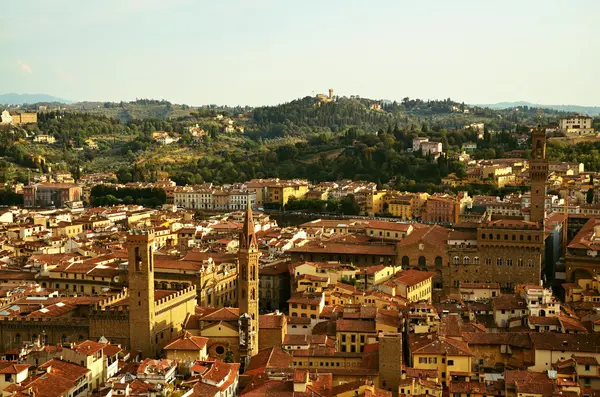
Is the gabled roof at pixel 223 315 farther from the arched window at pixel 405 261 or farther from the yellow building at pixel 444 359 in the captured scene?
the arched window at pixel 405 261

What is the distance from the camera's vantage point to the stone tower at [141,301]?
22594 millimetres

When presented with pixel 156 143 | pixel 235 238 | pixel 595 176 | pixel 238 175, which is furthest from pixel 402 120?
pixel 235 238

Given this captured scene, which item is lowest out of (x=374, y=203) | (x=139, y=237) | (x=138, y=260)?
(x=374, y=203)

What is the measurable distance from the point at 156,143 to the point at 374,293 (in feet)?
264

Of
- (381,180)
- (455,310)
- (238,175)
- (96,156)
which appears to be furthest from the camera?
(96,156)

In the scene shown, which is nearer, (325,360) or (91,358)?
(91,358)

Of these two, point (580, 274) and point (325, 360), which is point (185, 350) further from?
point (580, 274)

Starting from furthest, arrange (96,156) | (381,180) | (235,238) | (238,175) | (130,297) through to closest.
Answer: (96,156)
(238,175)
(381,180)
(235,238)
(130,297)

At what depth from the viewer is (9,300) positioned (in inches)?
1011

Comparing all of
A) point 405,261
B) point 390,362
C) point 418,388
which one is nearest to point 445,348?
point 390,362

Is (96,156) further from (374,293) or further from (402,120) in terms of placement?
(374,293)

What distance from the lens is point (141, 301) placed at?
74.2 feet

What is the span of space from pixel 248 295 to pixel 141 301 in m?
3.02

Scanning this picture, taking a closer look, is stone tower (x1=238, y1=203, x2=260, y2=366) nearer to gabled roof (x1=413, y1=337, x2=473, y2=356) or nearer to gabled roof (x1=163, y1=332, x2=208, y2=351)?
gabled roof (x1=163, y1=332, x2=208, y2=351)
